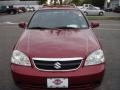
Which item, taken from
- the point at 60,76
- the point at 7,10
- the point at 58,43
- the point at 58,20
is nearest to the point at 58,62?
the point at 60,76

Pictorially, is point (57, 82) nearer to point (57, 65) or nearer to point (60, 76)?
point (60, 76)

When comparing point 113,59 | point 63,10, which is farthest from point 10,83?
point 113,59

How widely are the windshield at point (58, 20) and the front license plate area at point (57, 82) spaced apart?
1.91 meters

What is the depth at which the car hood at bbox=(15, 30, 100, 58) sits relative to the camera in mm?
5395

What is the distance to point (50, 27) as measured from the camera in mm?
6844

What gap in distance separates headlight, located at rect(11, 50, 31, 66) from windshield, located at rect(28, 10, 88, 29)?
4.67 feet

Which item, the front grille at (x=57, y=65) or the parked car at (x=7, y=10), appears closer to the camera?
the front grille at (x=57, y=65)

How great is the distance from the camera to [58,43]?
5.72m

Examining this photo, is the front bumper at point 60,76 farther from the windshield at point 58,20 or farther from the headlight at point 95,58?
the windshield at point 58,20

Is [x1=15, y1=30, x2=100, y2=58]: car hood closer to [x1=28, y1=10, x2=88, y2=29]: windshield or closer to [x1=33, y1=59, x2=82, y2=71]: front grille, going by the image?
[x1=33, y1=59, x2=82, y2=71]: front grille

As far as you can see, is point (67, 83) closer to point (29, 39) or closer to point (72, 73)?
point (72, 73)

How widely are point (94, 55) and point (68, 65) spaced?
0.54 m

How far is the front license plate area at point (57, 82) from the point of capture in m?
5.16

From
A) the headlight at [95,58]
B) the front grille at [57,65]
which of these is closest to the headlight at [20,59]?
the front grille at [57,65]
